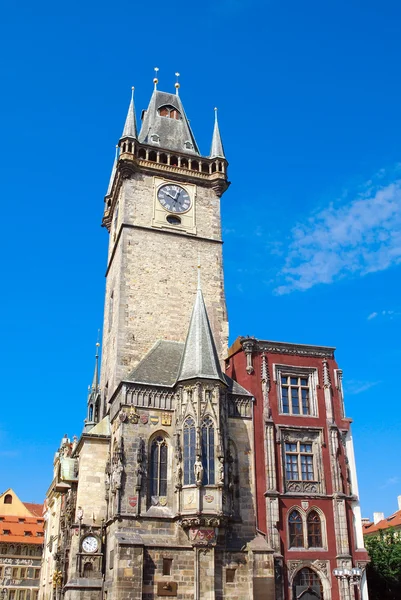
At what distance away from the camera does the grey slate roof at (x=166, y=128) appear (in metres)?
41.8


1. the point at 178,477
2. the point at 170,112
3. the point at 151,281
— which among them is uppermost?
the point at 170,112

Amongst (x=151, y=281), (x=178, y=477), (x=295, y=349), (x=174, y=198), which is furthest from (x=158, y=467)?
(x=174, y=198)

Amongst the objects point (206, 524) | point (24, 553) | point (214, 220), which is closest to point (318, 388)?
point (206, 524)

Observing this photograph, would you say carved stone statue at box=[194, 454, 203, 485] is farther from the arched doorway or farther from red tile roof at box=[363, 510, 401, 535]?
red tile roof at box=[363, 510, 401, 535]

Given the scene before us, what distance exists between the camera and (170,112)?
44594 millimetres

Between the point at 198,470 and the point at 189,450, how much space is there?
4.02ft

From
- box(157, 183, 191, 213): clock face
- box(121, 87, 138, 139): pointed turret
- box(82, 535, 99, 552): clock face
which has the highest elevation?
box(121, 87, 138, 139): pointed turret

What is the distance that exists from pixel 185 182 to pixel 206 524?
70.0ft

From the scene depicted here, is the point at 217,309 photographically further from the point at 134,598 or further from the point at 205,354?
the point at 134,598

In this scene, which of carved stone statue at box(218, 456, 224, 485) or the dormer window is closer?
carved stone statue at box(218, 456, 224, 485)

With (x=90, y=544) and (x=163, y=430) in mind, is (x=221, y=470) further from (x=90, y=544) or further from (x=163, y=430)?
(x=90, y=544)

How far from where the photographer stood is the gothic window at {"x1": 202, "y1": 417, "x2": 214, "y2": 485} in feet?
91.7

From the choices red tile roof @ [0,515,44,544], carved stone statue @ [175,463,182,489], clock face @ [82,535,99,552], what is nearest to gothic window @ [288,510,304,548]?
carved stone statue @ [175,463,182,489]

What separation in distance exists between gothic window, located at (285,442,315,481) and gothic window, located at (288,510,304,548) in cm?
169
